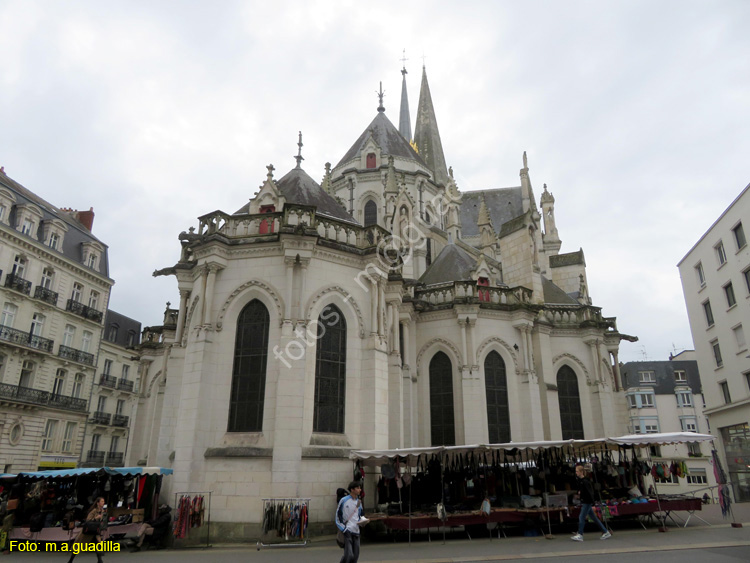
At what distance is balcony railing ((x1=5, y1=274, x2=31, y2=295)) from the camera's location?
85.8ft

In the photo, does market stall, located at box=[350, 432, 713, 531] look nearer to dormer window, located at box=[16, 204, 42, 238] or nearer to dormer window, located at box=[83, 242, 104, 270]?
dormer window, located at box=[16, 204, 42, 238]

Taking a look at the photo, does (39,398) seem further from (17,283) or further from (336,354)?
(336,354)

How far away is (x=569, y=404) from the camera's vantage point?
2422 cm

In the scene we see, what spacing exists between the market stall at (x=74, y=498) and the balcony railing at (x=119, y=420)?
20366 millimetres

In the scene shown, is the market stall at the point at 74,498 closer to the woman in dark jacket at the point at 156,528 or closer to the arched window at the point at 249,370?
the woman in dark jacket at the point at 156,528

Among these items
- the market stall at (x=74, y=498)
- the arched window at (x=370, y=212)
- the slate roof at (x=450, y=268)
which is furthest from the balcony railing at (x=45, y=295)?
the slate roof at (x=450, y=268)

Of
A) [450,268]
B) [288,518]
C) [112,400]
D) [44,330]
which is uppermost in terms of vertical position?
[450,268]

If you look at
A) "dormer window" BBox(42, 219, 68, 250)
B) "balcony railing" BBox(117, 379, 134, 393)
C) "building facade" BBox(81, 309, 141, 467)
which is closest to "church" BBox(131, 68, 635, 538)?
"dormer window" BBox(42, 219, 68, 250)

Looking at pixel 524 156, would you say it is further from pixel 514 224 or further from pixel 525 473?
pixel 525 473

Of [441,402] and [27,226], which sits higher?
[27,226]

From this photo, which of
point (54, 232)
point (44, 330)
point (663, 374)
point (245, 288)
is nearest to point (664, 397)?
point (663, 374)

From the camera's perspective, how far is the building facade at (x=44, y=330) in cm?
2602

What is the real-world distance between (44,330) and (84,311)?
2.89 metres

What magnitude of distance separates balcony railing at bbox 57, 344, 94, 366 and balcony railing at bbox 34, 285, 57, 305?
8.76 feet
